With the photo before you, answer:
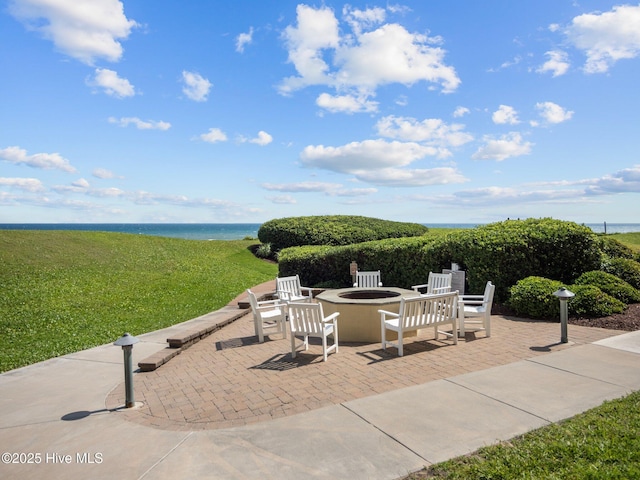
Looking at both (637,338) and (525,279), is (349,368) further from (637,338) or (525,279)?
(525,279)

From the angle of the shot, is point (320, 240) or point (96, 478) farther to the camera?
point (320, 240)

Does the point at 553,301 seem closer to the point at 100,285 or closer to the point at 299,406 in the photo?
the point at 299,406

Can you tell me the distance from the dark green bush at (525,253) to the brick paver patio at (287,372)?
6.72ft

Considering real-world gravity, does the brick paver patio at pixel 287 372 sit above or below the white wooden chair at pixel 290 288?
below

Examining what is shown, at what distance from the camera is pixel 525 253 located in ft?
33.7

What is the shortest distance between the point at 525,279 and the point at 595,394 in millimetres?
5254

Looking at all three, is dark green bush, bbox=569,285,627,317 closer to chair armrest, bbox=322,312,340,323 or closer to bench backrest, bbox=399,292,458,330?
bench backrest, bbox=399,292,458,330

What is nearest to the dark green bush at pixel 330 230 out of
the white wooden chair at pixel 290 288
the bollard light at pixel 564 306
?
the white wooden chair at pixel 290 288

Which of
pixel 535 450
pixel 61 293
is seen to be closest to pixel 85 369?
pixel 535 450

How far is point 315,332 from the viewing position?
21.6 ft

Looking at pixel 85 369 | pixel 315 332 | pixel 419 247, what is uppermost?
pixel 419 247

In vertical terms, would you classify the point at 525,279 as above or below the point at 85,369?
above

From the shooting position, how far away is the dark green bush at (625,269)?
10508 millimetres

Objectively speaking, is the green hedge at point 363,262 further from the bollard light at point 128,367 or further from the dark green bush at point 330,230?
the bollard light at point 128,367
